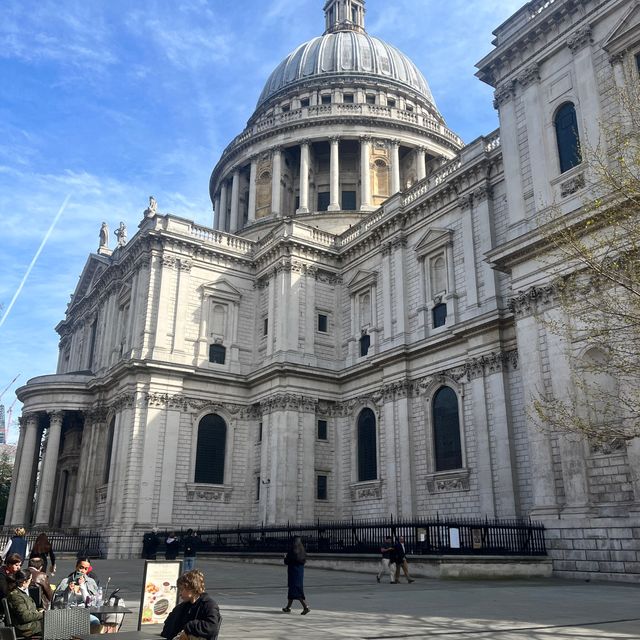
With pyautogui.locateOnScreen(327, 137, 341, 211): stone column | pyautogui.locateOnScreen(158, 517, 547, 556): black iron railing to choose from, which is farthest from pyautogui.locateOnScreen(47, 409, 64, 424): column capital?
pyautogui.locateOnScreen(327, 137, 341, 211): stone column

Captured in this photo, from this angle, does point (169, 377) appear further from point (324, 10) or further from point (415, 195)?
point (324, 10)

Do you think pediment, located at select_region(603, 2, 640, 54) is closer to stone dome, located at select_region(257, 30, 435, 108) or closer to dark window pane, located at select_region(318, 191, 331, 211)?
dark window pane, located at select_region(318, 191, 331, 211)

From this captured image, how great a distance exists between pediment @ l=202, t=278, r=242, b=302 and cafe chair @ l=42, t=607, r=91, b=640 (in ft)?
109

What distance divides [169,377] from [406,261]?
Answer: 48.7ft

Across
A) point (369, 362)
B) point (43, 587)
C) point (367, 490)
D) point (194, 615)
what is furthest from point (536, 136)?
point (194, 615)

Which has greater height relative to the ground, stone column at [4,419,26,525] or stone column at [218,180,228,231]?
stone column at [218,180,228,231]

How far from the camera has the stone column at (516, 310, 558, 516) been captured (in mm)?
22438

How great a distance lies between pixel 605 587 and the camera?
18.0 meters

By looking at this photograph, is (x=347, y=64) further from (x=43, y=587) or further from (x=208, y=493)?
(x=43, y=587)

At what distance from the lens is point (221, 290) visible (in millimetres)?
41312

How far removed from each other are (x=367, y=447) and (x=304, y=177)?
2549 centimetres

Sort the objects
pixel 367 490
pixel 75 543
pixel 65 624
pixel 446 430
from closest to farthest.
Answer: pixel 65 624 → pixel 446 430 → pixel 367 490 → pixel 75 543

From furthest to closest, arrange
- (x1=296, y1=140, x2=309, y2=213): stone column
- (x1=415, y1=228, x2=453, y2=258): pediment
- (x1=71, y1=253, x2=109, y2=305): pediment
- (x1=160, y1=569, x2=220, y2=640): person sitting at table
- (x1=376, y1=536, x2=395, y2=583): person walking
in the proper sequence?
1. (x1=296, y1=140, x2=309, y2=213): stone column
2. (x1=71, y1=253, x2=109, y2=305): pediment
3. (x1=415, y1=228, x2=453, y2=258): pediment
4. (x1=376, y1=536, x2=395, y2=583): person walking
5. (x1=160, y1=569, x2=220, y2=640): person sitting at table

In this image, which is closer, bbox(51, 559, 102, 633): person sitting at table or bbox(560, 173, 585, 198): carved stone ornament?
bbox(51, 559, 102, 633): person sitting at table
